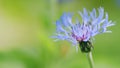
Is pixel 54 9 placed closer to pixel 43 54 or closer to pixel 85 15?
pixel 43 54

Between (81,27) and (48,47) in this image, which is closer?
(81,27)

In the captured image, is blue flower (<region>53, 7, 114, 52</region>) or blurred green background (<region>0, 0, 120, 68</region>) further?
blurred green background (<region>0, 0, 120, 68</region>)

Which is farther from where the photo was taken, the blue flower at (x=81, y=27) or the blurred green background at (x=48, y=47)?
the blurred green background at (x=48, y=47)

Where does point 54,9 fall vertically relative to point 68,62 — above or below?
above

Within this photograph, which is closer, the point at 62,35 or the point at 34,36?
the point at 62,35

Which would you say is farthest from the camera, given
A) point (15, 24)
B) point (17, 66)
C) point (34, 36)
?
point (15, 24)

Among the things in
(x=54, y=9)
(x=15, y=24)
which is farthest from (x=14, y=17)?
(x=54, y=9)

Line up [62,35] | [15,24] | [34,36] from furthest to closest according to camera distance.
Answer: [15,24] → [34,36] → [62,35]

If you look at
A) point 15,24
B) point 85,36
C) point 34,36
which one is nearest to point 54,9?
point 34,36
